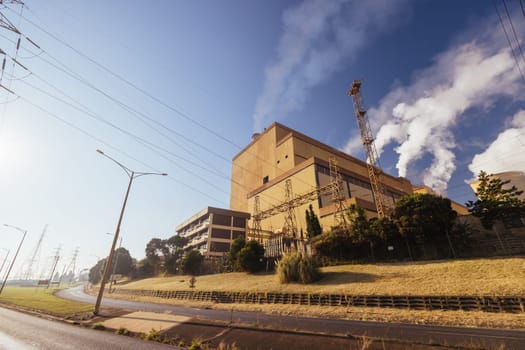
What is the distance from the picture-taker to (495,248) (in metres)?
21.6

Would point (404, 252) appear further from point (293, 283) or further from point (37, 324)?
point (37, 324)

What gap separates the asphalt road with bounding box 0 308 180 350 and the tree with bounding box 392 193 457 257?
24.3m

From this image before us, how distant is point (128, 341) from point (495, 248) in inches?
1193

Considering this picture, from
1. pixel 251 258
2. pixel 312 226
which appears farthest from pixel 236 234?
pixel 251 258

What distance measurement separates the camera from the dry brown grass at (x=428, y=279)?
14156mm

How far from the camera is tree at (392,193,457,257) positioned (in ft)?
73.6

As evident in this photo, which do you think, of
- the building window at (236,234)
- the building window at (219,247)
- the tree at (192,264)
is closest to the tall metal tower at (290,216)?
the building window at (236,234)

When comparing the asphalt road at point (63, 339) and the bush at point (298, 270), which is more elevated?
the bush at point (298, 270)

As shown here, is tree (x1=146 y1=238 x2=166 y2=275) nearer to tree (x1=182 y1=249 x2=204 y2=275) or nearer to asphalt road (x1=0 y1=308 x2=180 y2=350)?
tree (x1=182 y1=249 x2=204 y2=275)

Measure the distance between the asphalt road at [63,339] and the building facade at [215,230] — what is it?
46.8 metres

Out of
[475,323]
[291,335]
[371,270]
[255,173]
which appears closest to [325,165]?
[255,173]

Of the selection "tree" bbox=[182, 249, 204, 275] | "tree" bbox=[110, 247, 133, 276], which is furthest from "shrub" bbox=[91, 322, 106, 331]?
"tree" bbox=[110, 247, 133, 276]

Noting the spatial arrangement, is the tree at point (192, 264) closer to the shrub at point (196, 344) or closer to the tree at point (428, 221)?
the tree at point (428, 221)

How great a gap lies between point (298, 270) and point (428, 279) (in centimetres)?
1095
